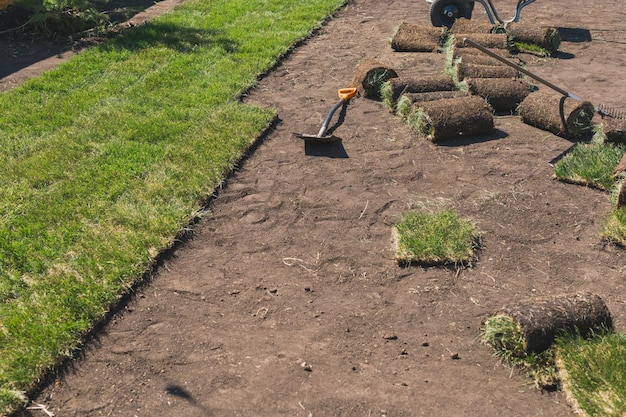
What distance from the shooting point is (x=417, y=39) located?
33.1ft

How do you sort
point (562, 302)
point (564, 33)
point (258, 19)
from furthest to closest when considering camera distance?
point (258, 19) < point (564, 33) < point (562, 302)

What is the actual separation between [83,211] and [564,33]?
874 cm

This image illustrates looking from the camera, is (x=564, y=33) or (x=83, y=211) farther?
A: (x=564, y=33)

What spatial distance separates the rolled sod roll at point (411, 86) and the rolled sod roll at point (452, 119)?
640 mm

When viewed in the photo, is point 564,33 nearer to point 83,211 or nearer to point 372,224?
point 372,224

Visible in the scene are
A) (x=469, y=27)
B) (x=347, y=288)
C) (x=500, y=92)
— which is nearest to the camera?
(x=347, y=288)

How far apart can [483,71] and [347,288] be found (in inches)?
178

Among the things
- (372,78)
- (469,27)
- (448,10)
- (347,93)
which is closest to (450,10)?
(448,10)

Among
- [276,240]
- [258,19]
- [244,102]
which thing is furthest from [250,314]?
[258,19]

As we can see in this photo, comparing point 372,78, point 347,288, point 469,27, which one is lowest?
point 347,288

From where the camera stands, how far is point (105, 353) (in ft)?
14.5

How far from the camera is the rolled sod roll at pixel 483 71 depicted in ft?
27.2

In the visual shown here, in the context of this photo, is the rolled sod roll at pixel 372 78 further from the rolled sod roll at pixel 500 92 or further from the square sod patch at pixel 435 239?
the square sod patch at pixel 435 239

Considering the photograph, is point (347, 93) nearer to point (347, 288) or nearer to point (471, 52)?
point (471, 52)
